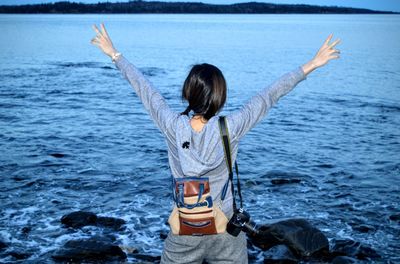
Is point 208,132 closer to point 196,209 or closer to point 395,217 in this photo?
point 196,209

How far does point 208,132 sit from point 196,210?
0.58 m

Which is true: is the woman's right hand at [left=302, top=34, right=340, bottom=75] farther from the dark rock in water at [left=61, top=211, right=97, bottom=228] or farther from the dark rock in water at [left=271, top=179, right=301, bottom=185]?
the dark rock in water at [left=271, top=179, right=301, bottom=185]

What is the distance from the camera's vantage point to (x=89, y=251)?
757cm

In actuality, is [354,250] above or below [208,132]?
below

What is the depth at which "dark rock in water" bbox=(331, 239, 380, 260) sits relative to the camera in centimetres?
818

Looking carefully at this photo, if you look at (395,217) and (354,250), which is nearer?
(354,250)

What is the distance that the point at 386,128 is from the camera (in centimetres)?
1833

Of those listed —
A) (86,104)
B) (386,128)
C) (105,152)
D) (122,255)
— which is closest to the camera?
(122,255)

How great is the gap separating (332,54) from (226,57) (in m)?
42.7

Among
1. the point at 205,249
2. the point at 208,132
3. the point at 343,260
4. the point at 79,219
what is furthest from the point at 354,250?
the point at 208,132

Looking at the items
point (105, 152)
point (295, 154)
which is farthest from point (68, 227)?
point (295, 154)

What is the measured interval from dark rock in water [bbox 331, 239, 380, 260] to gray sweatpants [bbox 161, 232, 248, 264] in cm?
553

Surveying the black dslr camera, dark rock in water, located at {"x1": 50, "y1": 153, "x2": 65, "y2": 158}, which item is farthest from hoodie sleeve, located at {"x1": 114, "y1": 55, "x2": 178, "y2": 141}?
dark rock in water, located at {"x1": 50, "y1": 153, "x2": 65, "y2": 158}

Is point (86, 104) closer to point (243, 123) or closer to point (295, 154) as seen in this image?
point (295, 154)
